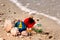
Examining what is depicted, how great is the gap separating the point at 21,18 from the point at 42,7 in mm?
1137

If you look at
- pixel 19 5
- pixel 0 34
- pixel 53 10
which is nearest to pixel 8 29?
pixel 0 34

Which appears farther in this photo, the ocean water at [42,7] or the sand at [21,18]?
the ocean water at [42,7]

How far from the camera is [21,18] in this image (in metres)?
5.32

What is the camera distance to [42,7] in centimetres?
630

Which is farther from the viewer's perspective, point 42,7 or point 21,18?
point 42,7

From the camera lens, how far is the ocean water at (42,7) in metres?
5.73

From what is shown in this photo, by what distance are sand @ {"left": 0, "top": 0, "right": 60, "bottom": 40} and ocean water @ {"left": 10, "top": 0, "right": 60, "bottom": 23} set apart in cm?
19

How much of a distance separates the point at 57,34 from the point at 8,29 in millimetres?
903

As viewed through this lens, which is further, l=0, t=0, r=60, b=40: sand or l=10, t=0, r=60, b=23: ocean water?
l=10, t=0, r=60, b=23: ocean water

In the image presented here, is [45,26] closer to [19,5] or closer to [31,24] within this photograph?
[31,24]

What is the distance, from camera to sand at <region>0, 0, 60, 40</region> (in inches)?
169

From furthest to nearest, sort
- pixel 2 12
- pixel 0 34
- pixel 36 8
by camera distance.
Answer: pixel 36 8
pixel 2 12
pixel 0 34

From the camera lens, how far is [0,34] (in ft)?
14.4

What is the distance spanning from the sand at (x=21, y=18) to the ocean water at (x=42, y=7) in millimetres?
188
